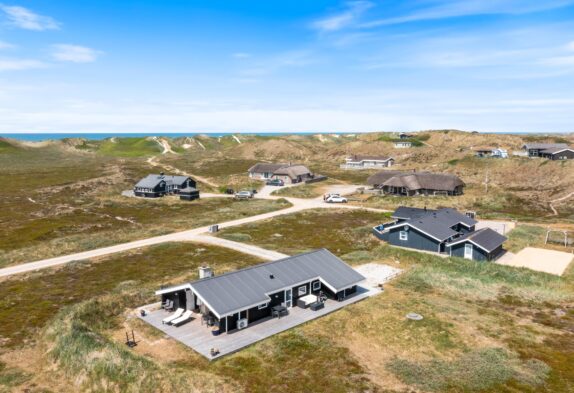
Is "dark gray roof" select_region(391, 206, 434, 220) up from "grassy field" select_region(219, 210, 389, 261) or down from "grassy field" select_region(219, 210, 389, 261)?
up

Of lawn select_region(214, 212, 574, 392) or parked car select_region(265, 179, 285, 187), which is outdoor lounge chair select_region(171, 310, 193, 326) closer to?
lawn select_region(214, 212, 574, 392)

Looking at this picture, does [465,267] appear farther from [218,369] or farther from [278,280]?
[218,369]

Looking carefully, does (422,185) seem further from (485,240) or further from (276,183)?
(485,240)

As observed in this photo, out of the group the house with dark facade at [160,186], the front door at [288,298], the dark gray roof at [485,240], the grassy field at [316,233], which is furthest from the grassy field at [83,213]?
the dark gray roof at [485,240]

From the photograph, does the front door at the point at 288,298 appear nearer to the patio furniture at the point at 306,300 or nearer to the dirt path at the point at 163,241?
the patio furniture at the point at 306,300

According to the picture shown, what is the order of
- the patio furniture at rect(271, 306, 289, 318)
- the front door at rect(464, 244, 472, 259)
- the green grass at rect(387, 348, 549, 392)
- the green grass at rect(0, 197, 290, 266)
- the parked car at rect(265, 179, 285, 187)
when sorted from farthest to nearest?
the parked car at rect(265, 179, 285, 187), the green grass at rect(0, 197, 290, 266), the front door at rect(464, 244, 472, 259), the patio furniture at rect(271, 306, 289, 318), the green grass at rect(387, 348, 549, 392)

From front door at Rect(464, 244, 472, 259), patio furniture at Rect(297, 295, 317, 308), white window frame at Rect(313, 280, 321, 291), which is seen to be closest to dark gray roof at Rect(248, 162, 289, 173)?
front door at Rect(464, 244, 472, 259)

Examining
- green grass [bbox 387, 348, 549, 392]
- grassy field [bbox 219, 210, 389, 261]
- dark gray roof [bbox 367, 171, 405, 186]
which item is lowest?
grassy field [bbox 219, 210, 389, 261]

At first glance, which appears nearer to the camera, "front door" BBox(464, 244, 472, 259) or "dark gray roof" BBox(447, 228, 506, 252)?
"dark gray roof" BBox(447, 228, 506, 252)
